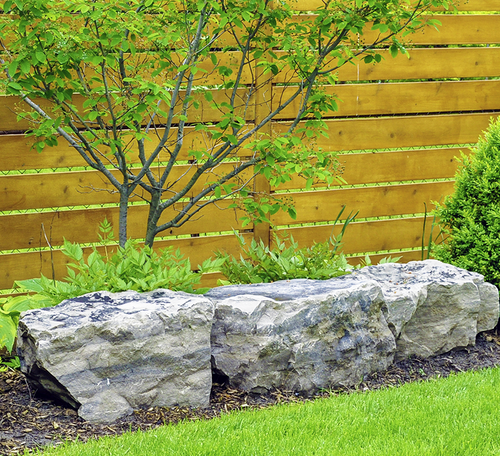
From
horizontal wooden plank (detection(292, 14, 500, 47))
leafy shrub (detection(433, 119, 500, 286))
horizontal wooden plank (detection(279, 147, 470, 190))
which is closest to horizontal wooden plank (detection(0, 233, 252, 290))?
horizontal wooden plank (detection(279, 147, 470, 190))

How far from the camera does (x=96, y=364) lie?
9.38 ft

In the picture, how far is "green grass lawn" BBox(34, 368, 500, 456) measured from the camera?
2480 mm

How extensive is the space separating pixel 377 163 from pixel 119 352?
3.24m

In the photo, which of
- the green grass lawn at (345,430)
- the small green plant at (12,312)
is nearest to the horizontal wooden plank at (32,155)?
the small green plant at (12,312)

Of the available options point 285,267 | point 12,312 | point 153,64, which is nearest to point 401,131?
point 285,267

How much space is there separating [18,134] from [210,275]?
5.98 ft

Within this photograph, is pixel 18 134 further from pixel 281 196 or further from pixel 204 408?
pixel 204 408

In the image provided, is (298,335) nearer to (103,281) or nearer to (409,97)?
(103,281)

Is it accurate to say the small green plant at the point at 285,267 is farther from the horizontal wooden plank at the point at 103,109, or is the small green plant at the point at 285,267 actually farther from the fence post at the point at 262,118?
the horizontal wooden plank at the point at 103,109

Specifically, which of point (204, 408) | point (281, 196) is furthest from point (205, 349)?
point (281, 196)

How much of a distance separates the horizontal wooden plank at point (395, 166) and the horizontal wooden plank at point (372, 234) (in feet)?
1.28

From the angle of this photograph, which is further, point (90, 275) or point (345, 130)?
point (345, 130)

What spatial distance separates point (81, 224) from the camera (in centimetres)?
437

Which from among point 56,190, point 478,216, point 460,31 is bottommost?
point 478,216
